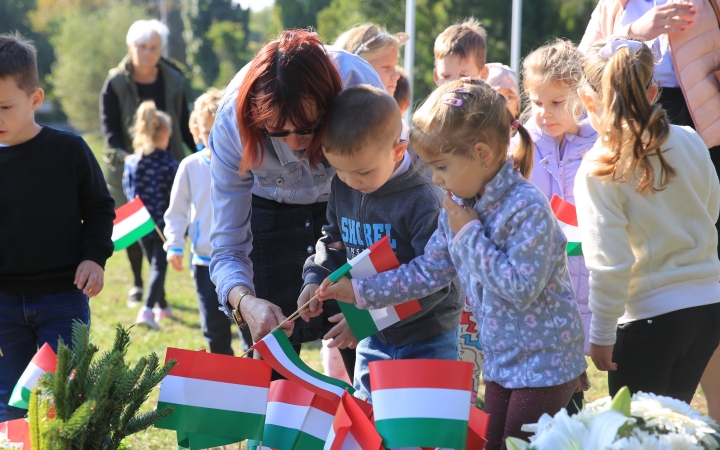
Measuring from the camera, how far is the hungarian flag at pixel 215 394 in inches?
83.7

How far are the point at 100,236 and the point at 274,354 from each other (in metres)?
1.17

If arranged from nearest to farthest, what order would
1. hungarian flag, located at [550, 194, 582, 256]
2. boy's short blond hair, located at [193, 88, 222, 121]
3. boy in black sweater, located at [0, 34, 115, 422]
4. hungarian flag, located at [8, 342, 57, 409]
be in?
hungarian flag, located at [8, 342, 57, 409]
hungarian flag, located at [550, 194, 582, 256]
boy in black sweater, located at [0, 34, 115, 422]
boy's short blond hair, located at [193, 88, 222, 121]

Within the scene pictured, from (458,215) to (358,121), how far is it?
0.40m

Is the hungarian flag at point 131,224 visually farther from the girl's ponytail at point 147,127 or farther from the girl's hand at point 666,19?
the girl's hand at point 666,19

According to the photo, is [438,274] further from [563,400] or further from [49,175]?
[49,175]

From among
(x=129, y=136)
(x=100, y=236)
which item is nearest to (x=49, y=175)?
(x=100, y=236)

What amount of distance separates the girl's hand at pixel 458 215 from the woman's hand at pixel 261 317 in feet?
1.92

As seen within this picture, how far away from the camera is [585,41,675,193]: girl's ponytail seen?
7.14 feet

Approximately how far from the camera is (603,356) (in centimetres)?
231

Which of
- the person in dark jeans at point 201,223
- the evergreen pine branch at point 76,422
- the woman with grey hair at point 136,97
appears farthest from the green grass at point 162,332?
the evergreen pine branch at point 76,422

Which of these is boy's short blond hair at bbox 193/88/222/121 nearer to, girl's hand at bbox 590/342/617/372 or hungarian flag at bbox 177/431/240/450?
hungarian flag at bbox 177/431/240/450

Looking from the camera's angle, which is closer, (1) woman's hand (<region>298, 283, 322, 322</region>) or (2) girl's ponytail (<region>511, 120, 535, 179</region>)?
(2) girl's ponytail (<region>511, 120, 535, 179</region>)

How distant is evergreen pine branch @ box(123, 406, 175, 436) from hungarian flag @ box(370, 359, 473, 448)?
0.57 meters

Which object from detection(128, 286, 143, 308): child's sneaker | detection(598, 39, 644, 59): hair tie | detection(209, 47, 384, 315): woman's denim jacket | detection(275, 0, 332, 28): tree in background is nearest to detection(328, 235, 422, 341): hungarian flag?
detection(209, 47, 384, 315): woman's denim jacket
